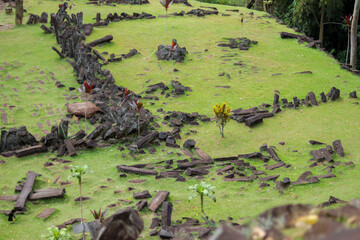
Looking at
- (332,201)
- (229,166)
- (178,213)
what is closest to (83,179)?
(178,213)

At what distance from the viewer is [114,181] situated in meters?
5.11

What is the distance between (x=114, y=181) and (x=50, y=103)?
331 centimetres

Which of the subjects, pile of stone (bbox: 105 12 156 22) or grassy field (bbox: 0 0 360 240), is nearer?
grassy field (bbox: 0 0 360 240)

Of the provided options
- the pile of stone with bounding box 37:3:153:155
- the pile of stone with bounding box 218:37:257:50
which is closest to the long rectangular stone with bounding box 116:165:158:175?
the pile of stone with bounding box 37:3:153:155

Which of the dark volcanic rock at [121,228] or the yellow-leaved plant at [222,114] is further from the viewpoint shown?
the yellow-leaved plant at [222,114]

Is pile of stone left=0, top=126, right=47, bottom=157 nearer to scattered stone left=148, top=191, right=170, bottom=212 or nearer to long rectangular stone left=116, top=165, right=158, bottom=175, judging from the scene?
long rectangular stone left=116, top=165, right=158, bottom=175

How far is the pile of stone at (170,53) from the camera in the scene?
1017cm

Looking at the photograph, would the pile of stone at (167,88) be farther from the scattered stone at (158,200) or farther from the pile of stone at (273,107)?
the scattered stone at (158,200)

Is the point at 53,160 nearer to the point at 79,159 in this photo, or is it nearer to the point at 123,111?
the point at 79,159

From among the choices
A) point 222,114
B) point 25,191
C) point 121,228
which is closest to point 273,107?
point 222,114

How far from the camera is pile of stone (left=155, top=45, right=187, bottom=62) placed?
33.4 ft

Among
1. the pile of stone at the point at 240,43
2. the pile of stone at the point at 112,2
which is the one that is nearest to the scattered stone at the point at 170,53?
the pile of stone at the point at 240,43

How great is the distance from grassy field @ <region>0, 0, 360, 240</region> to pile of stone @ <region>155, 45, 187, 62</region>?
17 centimetres

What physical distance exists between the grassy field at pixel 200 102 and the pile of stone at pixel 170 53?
17cm
